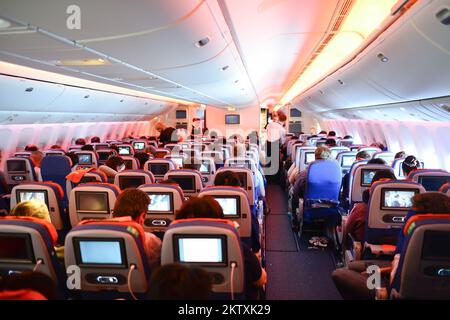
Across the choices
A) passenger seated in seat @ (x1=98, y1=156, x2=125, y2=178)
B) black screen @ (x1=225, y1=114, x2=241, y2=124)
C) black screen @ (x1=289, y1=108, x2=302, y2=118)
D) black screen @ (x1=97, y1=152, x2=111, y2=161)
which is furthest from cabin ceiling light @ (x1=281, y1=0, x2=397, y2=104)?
black screen @ (x1=289, y1=108, x2=302, y2=118)

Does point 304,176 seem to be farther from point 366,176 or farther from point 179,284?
point 179,284

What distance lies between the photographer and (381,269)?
3521 mm

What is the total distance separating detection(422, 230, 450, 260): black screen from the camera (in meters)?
2.63

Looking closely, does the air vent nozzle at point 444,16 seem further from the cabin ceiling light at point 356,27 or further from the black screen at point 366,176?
the black screen at point 366,176

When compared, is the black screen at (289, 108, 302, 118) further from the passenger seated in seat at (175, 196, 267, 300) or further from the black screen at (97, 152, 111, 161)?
the passenger seated in seat at (175, 196, 267, 300)

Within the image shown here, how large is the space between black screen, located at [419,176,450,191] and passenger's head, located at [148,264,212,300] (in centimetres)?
449

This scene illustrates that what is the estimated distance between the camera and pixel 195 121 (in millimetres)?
26500

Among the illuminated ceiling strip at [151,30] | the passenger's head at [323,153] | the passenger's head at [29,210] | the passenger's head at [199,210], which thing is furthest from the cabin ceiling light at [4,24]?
the passenger's head at [323,153]

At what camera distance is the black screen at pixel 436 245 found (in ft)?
8.62

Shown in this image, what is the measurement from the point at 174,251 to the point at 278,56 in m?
7.55
